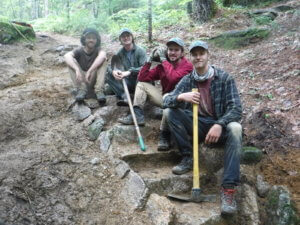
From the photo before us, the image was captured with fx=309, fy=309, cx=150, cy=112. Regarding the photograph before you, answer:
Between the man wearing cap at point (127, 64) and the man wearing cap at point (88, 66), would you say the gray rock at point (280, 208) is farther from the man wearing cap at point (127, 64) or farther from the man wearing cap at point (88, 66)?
the man wearing cap at point (88, 66)

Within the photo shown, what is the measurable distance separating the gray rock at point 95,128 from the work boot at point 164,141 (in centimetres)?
118

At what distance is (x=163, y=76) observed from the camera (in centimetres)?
535

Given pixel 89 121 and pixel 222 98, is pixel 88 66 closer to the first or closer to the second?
pixel 89 121

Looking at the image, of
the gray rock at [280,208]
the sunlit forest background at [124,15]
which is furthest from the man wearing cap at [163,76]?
the sunlit forest background at [124,15]

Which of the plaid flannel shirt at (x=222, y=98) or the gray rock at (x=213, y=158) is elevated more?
the plaid flannel shirt at (x=222, y=98)

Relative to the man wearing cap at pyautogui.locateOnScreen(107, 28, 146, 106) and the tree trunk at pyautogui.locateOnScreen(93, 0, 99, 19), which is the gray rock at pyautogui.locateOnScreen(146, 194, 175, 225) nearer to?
the man wearing cap at pyautogui.locateOnScreen(107, 28, 146, 106)

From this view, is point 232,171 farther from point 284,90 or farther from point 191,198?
point 284,90

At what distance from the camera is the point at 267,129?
197 inches

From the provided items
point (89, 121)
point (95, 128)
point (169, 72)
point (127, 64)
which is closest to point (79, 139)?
point (95, 128)

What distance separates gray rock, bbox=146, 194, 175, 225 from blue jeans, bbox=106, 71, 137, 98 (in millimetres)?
2633

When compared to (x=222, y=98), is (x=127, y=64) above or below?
above

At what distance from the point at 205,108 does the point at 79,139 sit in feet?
7.64

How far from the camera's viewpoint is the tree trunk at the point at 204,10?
35.0 feet

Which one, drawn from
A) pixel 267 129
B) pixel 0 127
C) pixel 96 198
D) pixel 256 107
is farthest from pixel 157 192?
pixel 0 127
